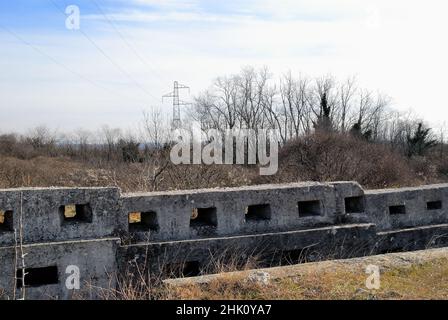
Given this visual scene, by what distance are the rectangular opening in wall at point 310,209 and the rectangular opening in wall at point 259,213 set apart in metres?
0.72

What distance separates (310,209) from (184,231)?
2340 millimetres

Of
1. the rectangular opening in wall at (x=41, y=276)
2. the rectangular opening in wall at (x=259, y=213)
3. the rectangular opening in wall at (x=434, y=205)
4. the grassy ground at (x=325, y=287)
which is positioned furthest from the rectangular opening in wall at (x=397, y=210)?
the rectangular opening in wall at (x=41, y=276)

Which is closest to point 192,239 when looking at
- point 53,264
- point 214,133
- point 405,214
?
point 53,264

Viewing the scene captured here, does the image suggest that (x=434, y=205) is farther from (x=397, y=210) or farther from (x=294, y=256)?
(x=294, y=256)

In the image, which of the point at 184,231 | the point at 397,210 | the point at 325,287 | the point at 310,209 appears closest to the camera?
the point at 325,287

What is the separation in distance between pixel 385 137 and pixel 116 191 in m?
42.8

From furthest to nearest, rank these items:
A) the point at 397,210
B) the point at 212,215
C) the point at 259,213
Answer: the point at 397,210 → the point at 259,213 → the point at 212,215

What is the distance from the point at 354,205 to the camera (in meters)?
8.65

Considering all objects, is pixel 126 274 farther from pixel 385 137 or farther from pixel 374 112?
pixel 385 137

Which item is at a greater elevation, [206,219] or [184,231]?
[206,219]

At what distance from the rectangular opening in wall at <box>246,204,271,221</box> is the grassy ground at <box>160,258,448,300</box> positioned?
2.48m

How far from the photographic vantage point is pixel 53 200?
645 centimetres

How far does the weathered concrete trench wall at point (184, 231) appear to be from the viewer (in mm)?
6330

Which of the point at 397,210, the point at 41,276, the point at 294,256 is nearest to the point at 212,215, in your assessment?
the point at 294,256
